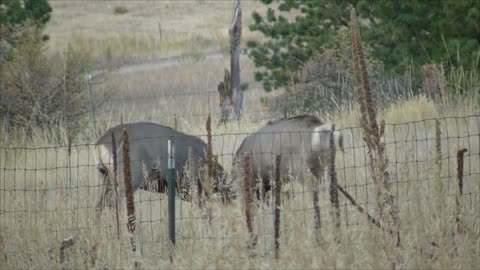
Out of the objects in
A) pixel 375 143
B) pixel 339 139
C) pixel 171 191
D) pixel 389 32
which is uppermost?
pixel 389 32

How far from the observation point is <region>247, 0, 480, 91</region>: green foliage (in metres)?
20.2

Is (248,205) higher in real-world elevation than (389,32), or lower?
lower

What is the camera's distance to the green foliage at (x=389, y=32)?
794 inches

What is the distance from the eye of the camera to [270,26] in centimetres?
2708

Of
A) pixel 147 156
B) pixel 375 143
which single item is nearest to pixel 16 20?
pixel 147 156

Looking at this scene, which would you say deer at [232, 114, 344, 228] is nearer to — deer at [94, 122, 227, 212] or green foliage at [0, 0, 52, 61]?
deer at [94, 122, 227, 212]

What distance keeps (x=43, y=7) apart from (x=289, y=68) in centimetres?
607

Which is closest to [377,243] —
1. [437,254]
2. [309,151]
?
[437,254]

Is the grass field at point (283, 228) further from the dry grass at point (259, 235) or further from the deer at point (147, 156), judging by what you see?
the deer at point (147, 156)

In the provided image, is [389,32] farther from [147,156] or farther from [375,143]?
[375,143]

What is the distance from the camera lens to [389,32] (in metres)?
22.1

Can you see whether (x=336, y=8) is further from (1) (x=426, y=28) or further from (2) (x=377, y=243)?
(2) (x=377, y=243)

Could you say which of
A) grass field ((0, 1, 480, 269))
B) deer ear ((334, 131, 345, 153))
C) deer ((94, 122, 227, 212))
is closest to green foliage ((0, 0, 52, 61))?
grass field ((0, 1, 480, 269))

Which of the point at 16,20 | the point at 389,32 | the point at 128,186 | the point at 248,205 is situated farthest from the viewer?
the point at 16,20
